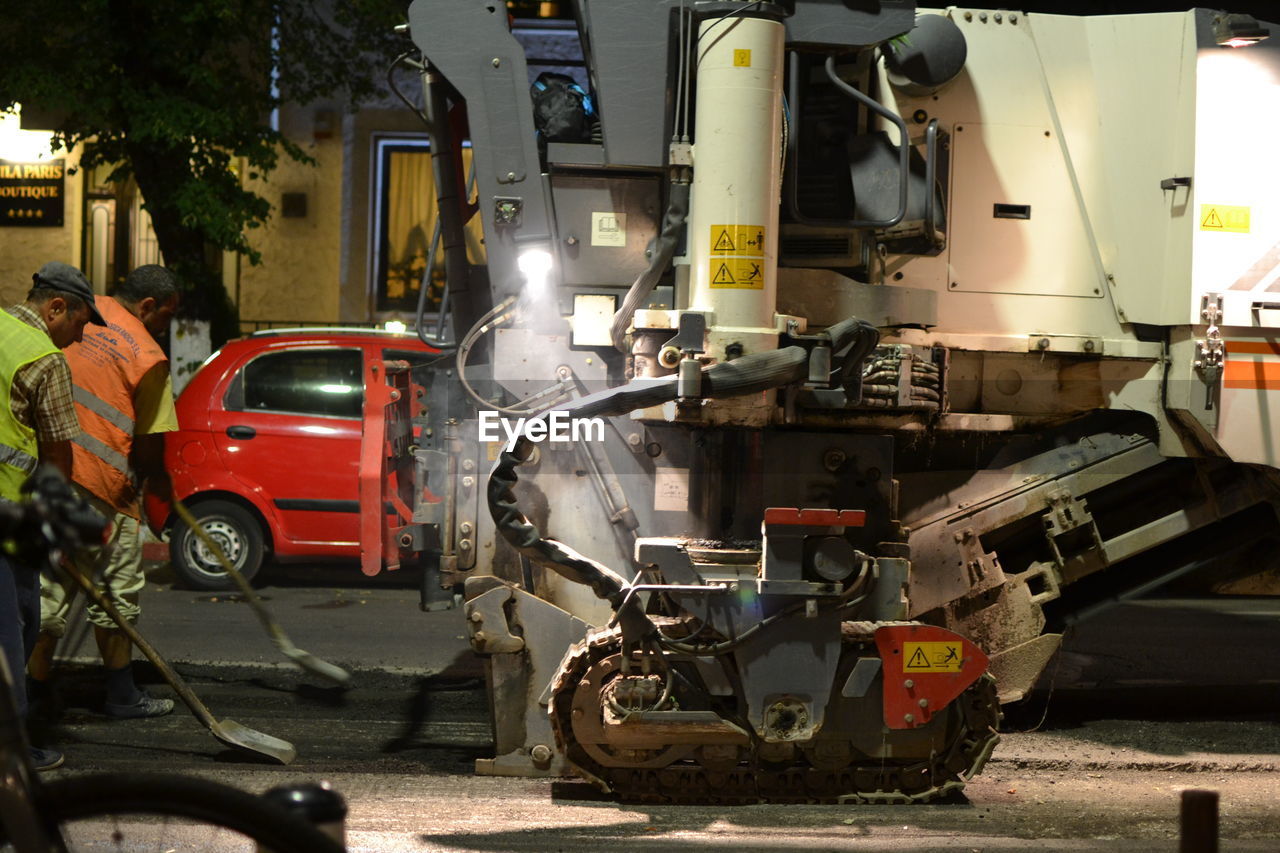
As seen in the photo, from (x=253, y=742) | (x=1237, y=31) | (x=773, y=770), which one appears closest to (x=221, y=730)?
(x=253, y=742)

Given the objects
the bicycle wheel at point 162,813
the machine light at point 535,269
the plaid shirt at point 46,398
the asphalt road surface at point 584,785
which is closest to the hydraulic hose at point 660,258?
the machine light at point 535,269

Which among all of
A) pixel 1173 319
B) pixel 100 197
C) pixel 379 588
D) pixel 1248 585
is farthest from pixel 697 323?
pixel 100 197

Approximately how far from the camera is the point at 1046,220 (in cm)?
574

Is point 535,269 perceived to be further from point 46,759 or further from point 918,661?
point 46,759

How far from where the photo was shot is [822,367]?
4805mm

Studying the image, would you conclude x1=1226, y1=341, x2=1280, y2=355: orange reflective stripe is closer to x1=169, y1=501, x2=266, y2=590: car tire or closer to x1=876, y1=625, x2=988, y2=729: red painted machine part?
x1=876, y1=625, x2=988, y2=729: red painted machine part

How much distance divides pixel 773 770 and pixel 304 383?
566 cm

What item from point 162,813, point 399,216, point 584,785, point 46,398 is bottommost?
point 584,785

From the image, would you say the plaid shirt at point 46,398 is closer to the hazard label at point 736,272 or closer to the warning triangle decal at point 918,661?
the hazard label at point 736,272

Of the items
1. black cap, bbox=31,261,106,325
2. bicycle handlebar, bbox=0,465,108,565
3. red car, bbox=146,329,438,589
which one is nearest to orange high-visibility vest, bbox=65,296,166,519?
black cap, bbox=31,261,106,325

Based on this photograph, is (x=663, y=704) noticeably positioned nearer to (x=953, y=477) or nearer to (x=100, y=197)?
(x=953, y=477)

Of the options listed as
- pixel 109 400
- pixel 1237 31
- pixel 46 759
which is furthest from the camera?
pixel 109 400

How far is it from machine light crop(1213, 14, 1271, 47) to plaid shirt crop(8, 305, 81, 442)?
4.54 m

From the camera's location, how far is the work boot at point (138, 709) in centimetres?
615
